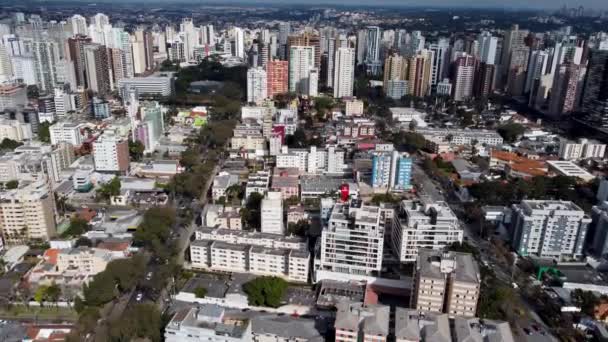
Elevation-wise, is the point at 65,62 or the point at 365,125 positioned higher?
the point at 65,62

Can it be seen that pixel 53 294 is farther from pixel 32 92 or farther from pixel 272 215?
pixel 32 92

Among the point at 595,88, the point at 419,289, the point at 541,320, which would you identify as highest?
the point at 595,88

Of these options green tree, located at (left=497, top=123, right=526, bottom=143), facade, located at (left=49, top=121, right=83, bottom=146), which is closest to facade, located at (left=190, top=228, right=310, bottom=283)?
facade, located at (left=49, top=121, right=83, bottom=146)

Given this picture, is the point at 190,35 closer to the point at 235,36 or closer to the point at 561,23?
the point at 235,36

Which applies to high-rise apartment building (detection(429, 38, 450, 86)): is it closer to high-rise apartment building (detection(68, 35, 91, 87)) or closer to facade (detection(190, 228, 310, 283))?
high-rise apartment building (detection(68, 35, 91, 87))

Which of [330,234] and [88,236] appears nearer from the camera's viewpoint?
[330,234]

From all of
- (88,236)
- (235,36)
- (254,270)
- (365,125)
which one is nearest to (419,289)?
(254,270)
